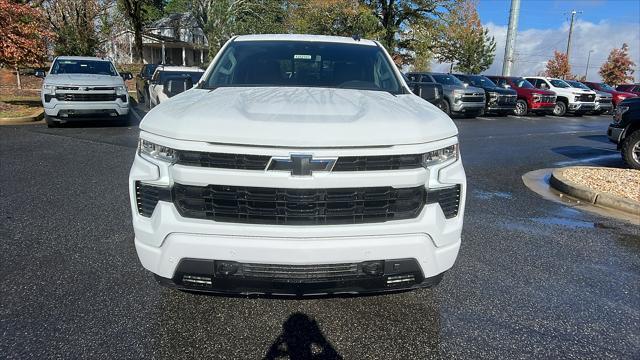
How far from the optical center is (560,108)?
23828 millimetres

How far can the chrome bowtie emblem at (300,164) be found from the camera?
8.29 ft

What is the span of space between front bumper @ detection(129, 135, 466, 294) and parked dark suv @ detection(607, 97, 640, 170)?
25.4 feet

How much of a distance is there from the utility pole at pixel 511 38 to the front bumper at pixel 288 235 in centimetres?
2884

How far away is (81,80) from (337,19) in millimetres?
23867

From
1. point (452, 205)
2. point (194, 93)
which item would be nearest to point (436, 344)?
point (452, 205)

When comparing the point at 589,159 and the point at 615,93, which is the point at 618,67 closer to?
the point at 615,93

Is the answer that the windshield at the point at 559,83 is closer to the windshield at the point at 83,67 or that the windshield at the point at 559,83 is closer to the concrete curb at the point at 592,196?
the concrete curb at the point at 592,196

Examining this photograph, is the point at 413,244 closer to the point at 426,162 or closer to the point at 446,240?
the point at 446,240

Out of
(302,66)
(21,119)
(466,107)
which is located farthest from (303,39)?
(466,107)

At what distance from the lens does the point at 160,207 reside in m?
2.68

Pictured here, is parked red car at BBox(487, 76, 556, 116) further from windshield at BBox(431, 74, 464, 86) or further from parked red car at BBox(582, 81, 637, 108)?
parked red car at BBox(582, 81, 637, 108)

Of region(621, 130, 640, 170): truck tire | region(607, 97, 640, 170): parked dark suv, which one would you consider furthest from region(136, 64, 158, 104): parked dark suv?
region(621, 130, 640, 170): truck tire

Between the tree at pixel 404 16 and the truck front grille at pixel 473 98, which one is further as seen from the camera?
the tree at pixel 404 16

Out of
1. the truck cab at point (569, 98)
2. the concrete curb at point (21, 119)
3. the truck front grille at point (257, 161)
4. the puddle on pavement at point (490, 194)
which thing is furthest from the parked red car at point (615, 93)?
the truck front grille at point (257, 161)
